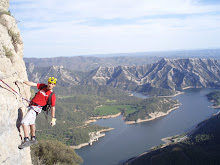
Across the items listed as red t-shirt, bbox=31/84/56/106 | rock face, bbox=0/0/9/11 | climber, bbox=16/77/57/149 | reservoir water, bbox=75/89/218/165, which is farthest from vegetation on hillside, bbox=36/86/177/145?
red t-shirt, bbox=31/84/56/106

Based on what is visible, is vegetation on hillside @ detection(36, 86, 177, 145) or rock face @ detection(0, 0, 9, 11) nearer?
rock face @ detection(0, 0, 9, 11)

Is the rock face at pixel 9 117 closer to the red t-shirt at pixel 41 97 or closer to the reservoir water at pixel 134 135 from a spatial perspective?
the red t-shirt at pixel 41 97

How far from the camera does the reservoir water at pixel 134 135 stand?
66.4 metres

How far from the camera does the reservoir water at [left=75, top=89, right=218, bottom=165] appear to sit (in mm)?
66438

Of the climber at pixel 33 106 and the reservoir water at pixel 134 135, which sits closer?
the climber at pixel 33 106

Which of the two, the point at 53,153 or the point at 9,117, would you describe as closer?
the point at 9,117

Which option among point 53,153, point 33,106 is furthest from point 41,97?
point 53,153

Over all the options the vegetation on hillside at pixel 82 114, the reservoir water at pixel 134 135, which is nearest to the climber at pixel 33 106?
the reservoir water at pixel 134 135

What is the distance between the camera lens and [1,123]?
7891 millimetres

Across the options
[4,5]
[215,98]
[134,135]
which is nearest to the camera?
[4,5]

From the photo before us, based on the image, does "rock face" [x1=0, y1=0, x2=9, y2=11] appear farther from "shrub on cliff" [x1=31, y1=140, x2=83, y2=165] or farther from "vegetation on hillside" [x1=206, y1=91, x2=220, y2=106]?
"vegetation on hillside" [x1=206, y1=91, x2=220, y2=106]

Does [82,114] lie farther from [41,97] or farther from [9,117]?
[41,97]

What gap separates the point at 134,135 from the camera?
8525 cm

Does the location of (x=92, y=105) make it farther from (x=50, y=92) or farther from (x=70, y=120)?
(x=50, y=92)
